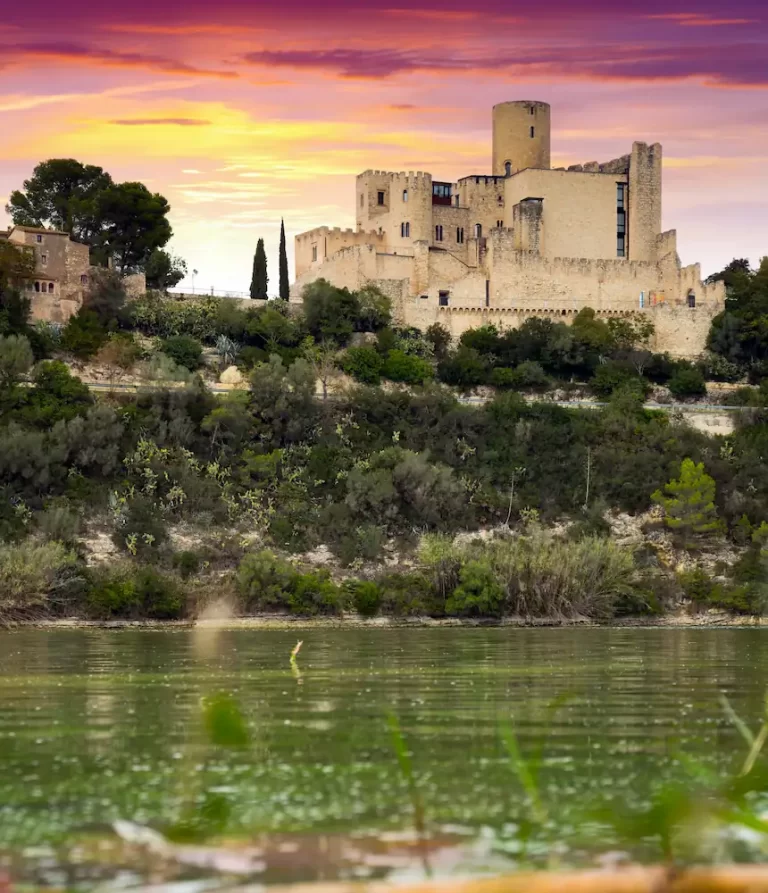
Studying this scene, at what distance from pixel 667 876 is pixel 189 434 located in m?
50.6

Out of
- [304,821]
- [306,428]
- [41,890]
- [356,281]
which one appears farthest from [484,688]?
[356,281]

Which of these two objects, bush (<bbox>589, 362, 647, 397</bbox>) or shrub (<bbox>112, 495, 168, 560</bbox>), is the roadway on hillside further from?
shrub (<bbox>112, 495, 168, 560</bbox>)

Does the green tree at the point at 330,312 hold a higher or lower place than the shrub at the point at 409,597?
higher

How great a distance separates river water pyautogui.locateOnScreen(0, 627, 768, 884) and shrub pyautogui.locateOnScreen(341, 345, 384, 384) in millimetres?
33528

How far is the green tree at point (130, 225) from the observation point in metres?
68.3

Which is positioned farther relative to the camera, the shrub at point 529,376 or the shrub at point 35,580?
the shrub at point 529,376

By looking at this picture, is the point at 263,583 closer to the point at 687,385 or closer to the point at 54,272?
the point at 54,272

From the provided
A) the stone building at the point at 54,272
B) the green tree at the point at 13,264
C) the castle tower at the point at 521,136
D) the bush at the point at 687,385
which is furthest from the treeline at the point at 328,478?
the castle tower at the point at 521,136

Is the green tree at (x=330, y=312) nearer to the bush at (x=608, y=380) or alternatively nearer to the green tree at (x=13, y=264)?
the bush at (x=608, y=380)

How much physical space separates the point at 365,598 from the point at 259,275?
83.3 feet

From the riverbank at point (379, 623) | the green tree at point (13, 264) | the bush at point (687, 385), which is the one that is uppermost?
the green tree at point (13, 264)

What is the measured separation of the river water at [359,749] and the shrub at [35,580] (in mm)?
13282

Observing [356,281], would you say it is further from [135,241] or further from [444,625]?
[444,625]

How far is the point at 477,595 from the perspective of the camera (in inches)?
1871
